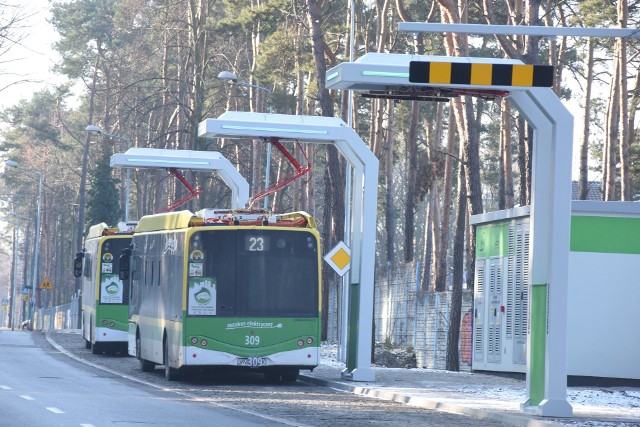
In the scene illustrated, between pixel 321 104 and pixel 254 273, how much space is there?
15.5 meters

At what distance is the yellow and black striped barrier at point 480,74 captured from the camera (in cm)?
1923

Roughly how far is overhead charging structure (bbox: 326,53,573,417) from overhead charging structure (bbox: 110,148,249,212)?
16990 millimetres

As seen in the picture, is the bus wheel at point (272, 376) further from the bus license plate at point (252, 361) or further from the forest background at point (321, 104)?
the forest background at point (321, 104)

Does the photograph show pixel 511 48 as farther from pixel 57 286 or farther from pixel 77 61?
pixel 57 286

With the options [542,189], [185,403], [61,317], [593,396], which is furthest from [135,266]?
[61,317]

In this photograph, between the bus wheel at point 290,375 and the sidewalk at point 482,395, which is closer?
the sidewalk at point 482,395

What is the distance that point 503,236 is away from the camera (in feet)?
93.4

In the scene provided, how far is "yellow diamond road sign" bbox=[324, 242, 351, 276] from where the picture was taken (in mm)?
27406

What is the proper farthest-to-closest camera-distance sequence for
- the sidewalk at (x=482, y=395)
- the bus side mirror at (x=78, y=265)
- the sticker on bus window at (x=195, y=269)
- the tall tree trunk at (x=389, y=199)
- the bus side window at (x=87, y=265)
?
the tall tree trunk at (x=389, y=199), the bus side mirror at (x=78, y=265), the bus side window at (x=87, y=265), the sticker on bus window at (x=195, y=269), the sidewalk at (x=482, y=395)

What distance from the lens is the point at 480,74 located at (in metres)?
19.3

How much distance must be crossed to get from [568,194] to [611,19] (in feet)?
90.5

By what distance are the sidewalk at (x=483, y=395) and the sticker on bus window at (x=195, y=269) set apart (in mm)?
3213

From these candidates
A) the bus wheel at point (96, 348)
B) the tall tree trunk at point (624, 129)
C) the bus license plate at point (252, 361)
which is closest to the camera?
the bus license plate at point (252, 361)

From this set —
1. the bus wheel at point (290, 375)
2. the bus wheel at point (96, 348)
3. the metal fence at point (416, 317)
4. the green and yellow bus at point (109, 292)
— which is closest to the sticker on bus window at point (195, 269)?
the bus wheel at point (290, 375)
